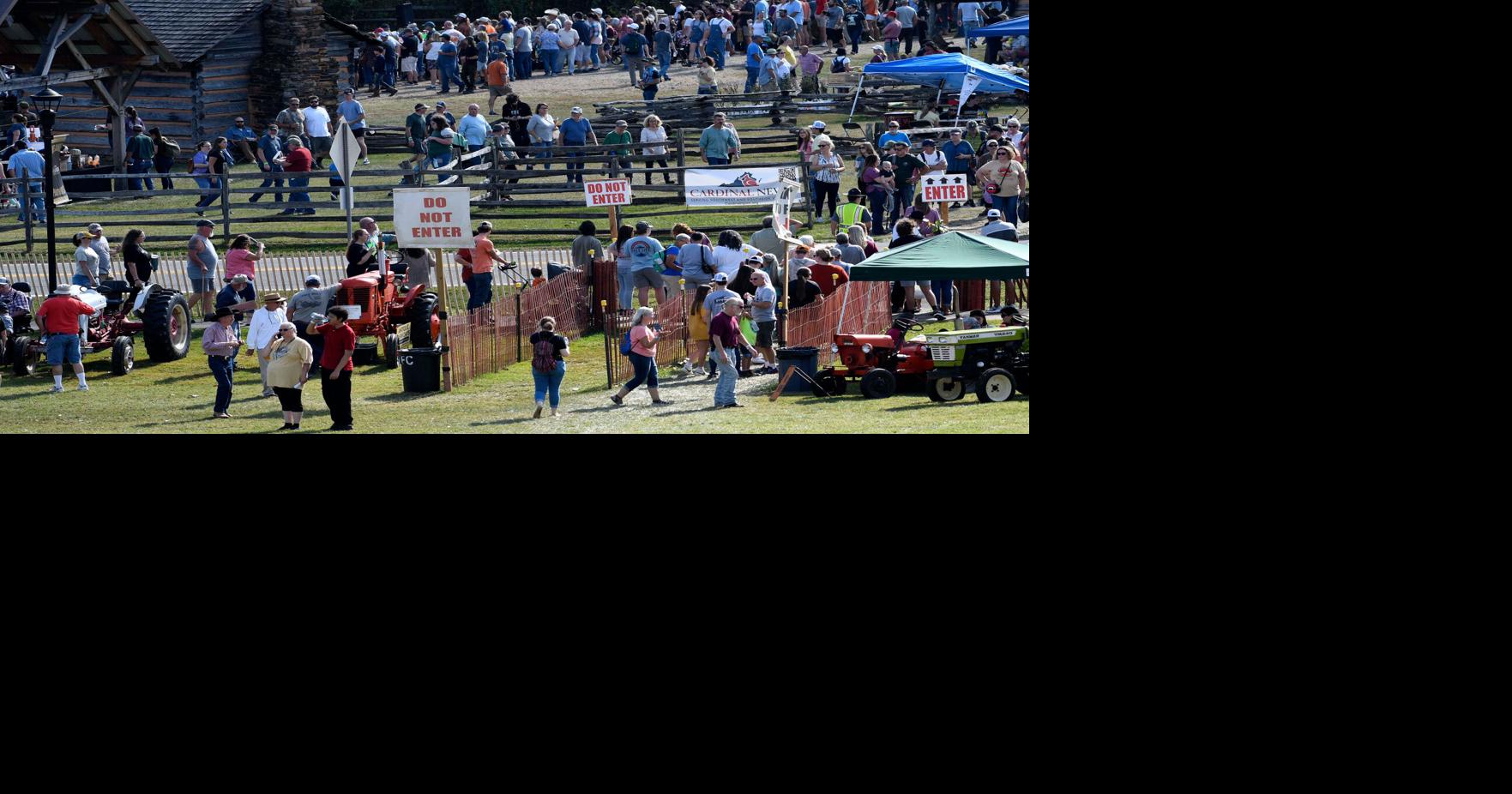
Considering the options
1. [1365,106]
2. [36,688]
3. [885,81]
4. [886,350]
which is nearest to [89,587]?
[36,688]

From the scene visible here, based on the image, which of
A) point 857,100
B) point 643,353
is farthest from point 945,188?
point 857,100

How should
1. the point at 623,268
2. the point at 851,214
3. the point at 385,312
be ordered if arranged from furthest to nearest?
the point at 851,214
the point at 623,268
the point at 385,312

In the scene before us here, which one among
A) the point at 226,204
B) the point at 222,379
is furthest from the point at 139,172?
the point at 222,379

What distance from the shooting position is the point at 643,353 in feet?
40.1

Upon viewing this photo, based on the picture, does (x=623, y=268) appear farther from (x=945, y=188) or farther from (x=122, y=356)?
(x=122, y=356)

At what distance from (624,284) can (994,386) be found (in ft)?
14.8

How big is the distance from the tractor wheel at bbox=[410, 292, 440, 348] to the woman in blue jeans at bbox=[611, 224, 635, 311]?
181cm

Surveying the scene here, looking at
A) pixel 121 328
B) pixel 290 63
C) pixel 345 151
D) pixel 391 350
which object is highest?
pixel 290 63

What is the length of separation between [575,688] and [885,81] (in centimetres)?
2235

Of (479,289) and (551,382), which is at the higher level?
(479,289)

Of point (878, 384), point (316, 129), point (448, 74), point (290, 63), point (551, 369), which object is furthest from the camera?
point (448, 74)

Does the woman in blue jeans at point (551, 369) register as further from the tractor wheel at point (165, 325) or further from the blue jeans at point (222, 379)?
the tractor wheel at point (165, 325)

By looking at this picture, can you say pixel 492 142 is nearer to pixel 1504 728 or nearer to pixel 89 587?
pixel 89 587

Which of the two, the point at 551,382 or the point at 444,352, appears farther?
the point at 444,352
